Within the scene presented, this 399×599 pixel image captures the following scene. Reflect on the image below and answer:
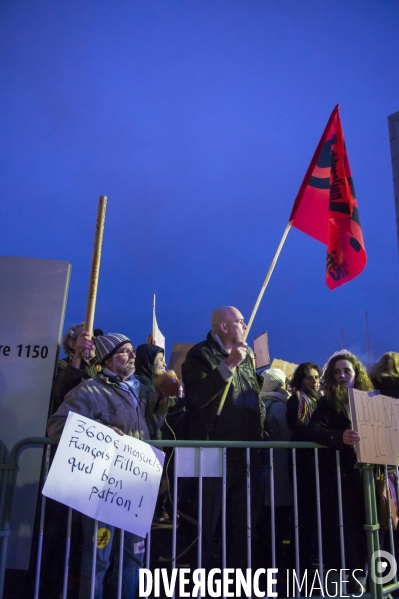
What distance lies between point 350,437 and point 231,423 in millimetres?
808

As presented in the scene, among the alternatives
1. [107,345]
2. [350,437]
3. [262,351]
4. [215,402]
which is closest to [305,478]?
[350,437]

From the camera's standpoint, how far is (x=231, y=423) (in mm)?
3582

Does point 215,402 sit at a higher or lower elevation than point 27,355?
lower

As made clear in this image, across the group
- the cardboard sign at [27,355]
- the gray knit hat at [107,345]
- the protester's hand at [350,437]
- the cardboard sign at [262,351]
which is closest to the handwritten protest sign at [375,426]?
the protester's hand at [350,437]

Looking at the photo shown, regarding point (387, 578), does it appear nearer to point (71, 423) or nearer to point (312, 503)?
point (312, 503)

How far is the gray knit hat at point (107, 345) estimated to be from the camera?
3326 millimetres

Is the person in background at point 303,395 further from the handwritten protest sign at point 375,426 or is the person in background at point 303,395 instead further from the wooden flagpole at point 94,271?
the wooden flagpole at point 94,271

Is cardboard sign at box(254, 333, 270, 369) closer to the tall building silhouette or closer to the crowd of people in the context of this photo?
the crowd of people

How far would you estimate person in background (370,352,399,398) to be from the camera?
13.6 feet

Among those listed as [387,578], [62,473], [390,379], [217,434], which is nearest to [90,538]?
[62,473]

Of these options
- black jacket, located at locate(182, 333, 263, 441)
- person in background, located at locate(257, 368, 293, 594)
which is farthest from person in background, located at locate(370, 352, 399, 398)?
black jacket, located at locate(182, 333, 263, 441)

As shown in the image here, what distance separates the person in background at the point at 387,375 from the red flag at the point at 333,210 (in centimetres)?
75

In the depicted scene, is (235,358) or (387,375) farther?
(387,375)

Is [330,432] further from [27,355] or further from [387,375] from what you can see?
[27,355]
